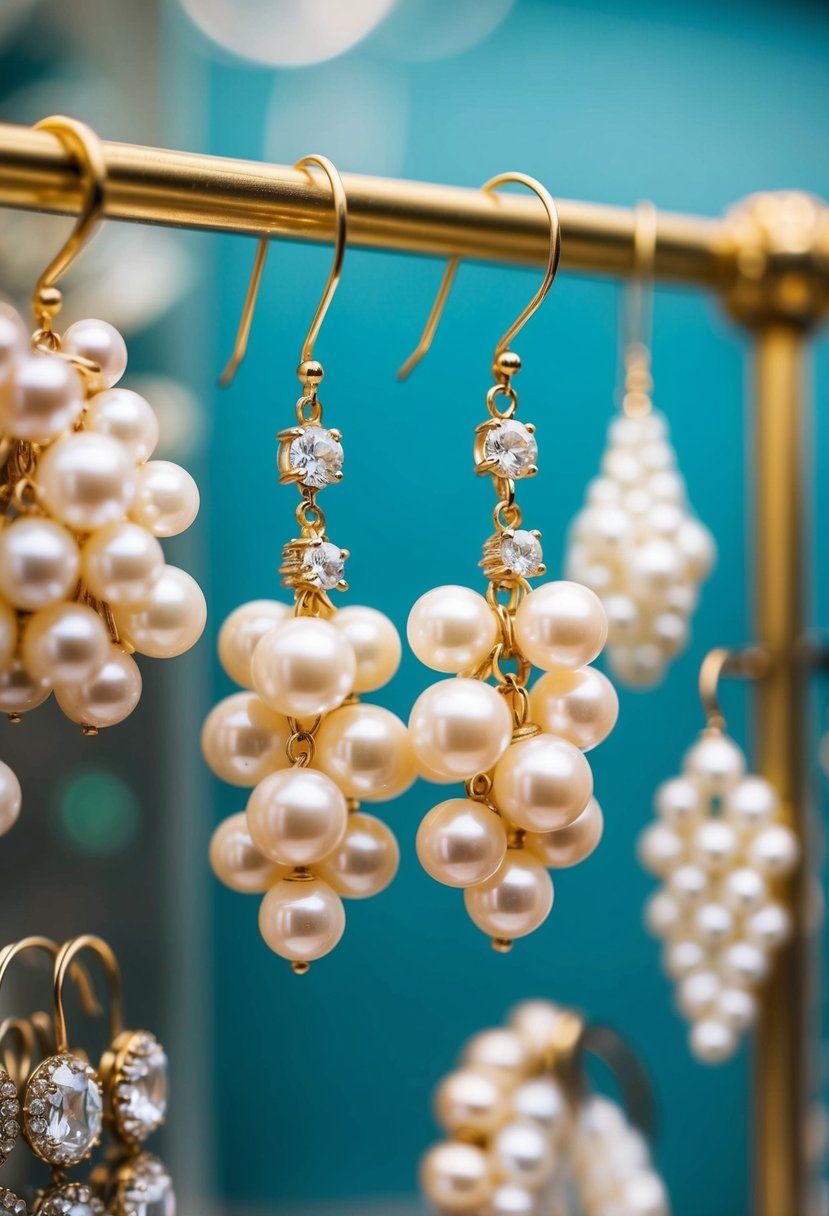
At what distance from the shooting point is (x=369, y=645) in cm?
53

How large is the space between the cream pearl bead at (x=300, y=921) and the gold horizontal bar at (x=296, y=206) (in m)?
0.28

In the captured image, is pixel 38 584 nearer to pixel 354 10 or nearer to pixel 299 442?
pixel 299 442

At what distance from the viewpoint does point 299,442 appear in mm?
494

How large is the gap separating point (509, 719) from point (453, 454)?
55 centimetres

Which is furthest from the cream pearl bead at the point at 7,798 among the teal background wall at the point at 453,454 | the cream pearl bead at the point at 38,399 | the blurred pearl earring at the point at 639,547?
the teal background wall at the point at 453,454

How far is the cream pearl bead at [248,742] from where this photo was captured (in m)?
0.51

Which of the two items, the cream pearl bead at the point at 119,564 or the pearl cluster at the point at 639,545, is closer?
the cream pearl bead at the point at 119,564

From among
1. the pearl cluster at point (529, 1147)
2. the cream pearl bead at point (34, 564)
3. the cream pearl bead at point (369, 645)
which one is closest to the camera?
the cream pearl bead at point (34, 564)

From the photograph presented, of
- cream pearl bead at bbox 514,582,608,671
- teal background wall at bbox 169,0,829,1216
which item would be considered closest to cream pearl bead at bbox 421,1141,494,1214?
teal background wall at bbox 169,0,829,1216

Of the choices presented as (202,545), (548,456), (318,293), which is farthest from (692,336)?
(202,545)

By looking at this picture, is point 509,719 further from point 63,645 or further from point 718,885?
point 718,885

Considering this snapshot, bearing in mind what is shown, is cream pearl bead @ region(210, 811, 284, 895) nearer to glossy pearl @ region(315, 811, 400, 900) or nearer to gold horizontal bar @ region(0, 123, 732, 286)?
glossy pearl @ region(315, 811, 400, 900)

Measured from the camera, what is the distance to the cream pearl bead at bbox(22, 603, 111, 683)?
43 centimetres

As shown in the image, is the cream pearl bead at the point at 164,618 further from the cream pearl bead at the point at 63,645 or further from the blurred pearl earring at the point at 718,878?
Answer: the blurred pearl earring at the point at 718,878
